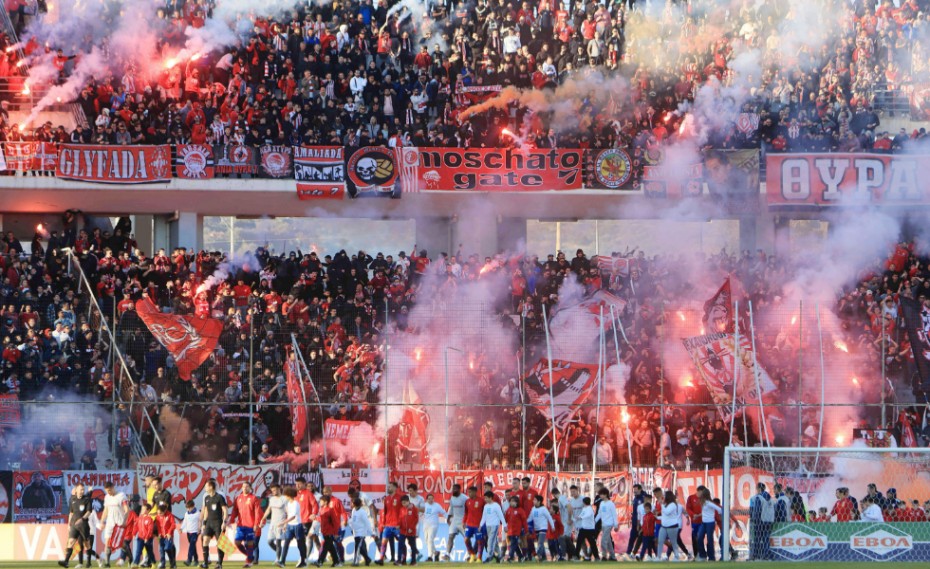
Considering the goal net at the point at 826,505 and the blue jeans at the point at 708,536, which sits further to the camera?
the blue jeans at the point at 708,536

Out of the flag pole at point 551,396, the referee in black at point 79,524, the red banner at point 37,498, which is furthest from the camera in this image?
the flag pole at point 551,396

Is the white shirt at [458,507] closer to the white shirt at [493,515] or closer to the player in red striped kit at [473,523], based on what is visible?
the player in red striped kit at [473,523]

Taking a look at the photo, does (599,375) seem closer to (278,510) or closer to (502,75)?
(278,510)

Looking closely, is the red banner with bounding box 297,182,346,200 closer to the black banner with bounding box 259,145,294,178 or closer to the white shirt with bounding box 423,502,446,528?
the black banner with bounding box 259,145,294,178

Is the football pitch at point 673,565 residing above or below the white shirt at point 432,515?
below

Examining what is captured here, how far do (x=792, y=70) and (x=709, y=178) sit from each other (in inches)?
204

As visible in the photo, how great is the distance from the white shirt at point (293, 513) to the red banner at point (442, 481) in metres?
3.03

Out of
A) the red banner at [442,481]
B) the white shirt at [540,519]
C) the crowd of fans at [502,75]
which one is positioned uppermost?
the crowd of fans at [502,75]

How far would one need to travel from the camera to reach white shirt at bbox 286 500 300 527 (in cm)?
1994

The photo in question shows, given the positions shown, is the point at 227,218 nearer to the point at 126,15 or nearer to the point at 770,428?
the point at 126,15

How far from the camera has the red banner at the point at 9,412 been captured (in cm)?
2384

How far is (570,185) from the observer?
32031mm

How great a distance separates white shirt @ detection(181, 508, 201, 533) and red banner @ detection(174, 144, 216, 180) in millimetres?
12486

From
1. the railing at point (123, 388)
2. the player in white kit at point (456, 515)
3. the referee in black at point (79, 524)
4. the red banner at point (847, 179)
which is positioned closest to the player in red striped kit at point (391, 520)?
the player in white kit at point (456, 515)
